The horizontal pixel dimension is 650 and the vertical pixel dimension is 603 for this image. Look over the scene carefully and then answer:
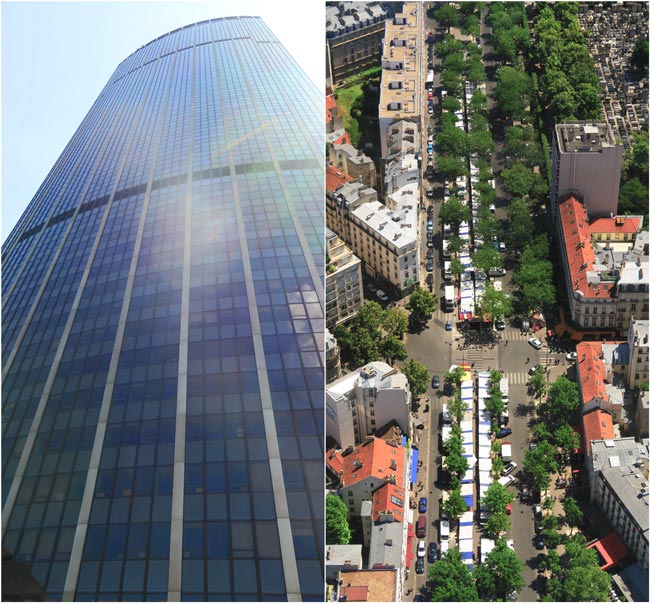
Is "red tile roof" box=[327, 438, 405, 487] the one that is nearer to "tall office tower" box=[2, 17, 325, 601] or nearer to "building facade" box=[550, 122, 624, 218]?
"tall office tower" box=[2, 17, 325, 601]

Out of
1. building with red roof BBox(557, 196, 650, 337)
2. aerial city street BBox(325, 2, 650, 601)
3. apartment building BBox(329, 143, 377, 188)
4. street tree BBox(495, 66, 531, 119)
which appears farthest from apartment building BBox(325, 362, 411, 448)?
street tree BBox(495, 66, 531, 119)

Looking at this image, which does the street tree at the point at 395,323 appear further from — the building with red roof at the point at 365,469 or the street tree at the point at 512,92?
the street tree at the point at 512,92

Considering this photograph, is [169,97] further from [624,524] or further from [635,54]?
[635,54]

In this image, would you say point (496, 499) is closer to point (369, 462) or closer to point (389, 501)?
point (389, 501)

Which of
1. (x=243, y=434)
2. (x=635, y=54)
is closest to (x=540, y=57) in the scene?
(x=635, y=54)

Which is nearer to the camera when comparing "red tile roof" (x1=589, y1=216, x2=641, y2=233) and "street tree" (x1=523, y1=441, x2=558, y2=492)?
"street tree" (x1=523, y1=441, x2=558, y2=492)
